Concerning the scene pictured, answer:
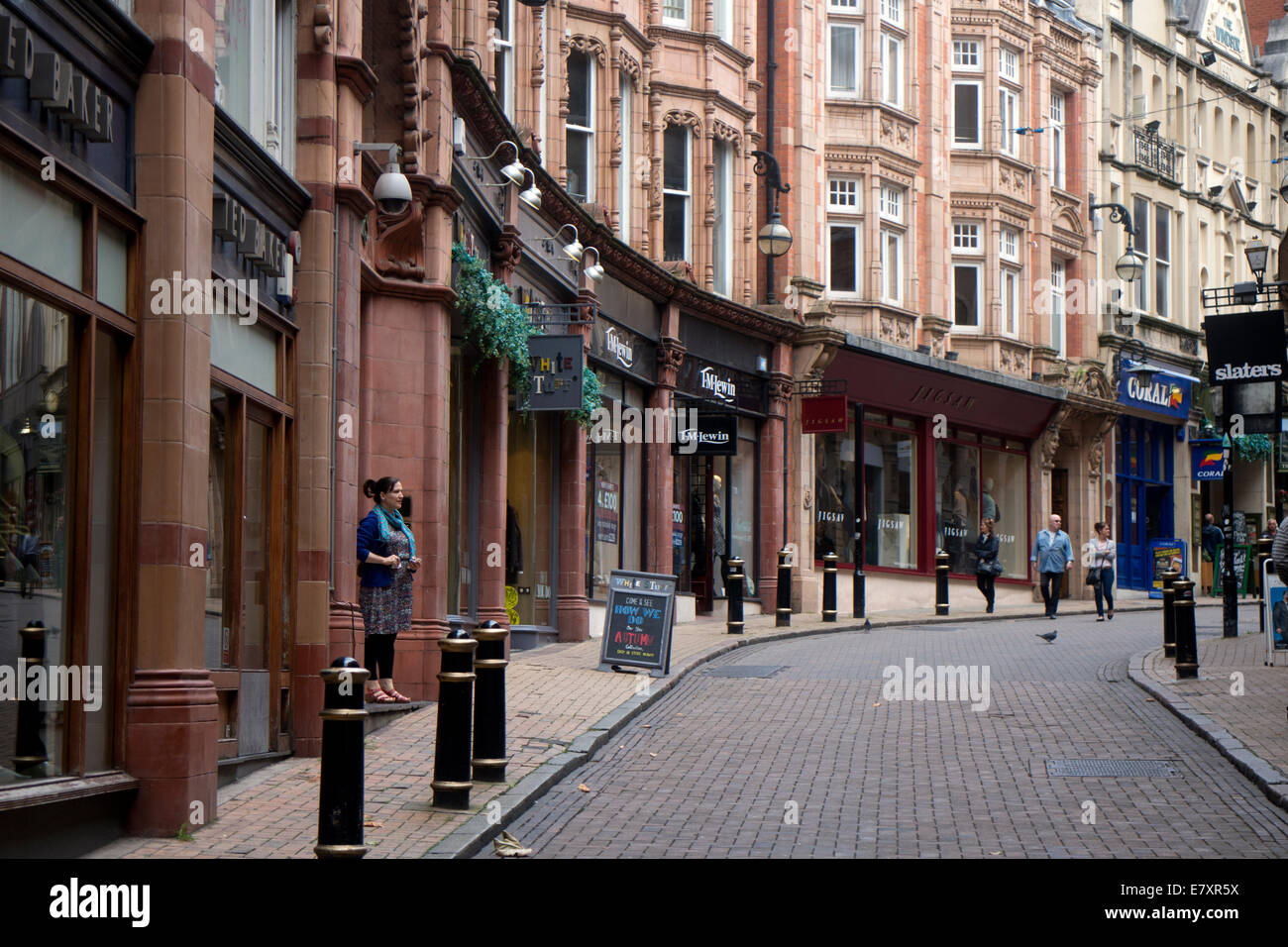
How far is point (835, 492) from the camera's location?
3125 centimetres

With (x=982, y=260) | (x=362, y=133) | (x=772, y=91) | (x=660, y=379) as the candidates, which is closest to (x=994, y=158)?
(x=982, y=260)

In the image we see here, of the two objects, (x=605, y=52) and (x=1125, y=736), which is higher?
(x=605, y=52)

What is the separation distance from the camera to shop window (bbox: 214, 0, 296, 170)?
10945mm

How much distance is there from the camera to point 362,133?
14727 mm

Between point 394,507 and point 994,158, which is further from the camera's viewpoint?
point 994,158

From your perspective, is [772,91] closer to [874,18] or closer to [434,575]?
[874,18]

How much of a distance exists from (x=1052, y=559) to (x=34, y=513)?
22.4m

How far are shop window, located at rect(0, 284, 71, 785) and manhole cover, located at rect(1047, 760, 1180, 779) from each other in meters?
6.31

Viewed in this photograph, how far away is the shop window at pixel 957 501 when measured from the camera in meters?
34.0

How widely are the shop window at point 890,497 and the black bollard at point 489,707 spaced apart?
70.3ft

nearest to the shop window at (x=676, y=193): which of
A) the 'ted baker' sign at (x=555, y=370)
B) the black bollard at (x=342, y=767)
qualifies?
the 'ted baker' sign at (x=555, y=370)

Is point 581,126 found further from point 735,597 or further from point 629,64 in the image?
point 735,597

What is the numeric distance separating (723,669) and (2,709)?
1132 centimetres

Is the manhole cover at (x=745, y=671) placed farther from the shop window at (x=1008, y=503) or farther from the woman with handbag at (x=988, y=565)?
the shop window at (x=1008, y=503)
